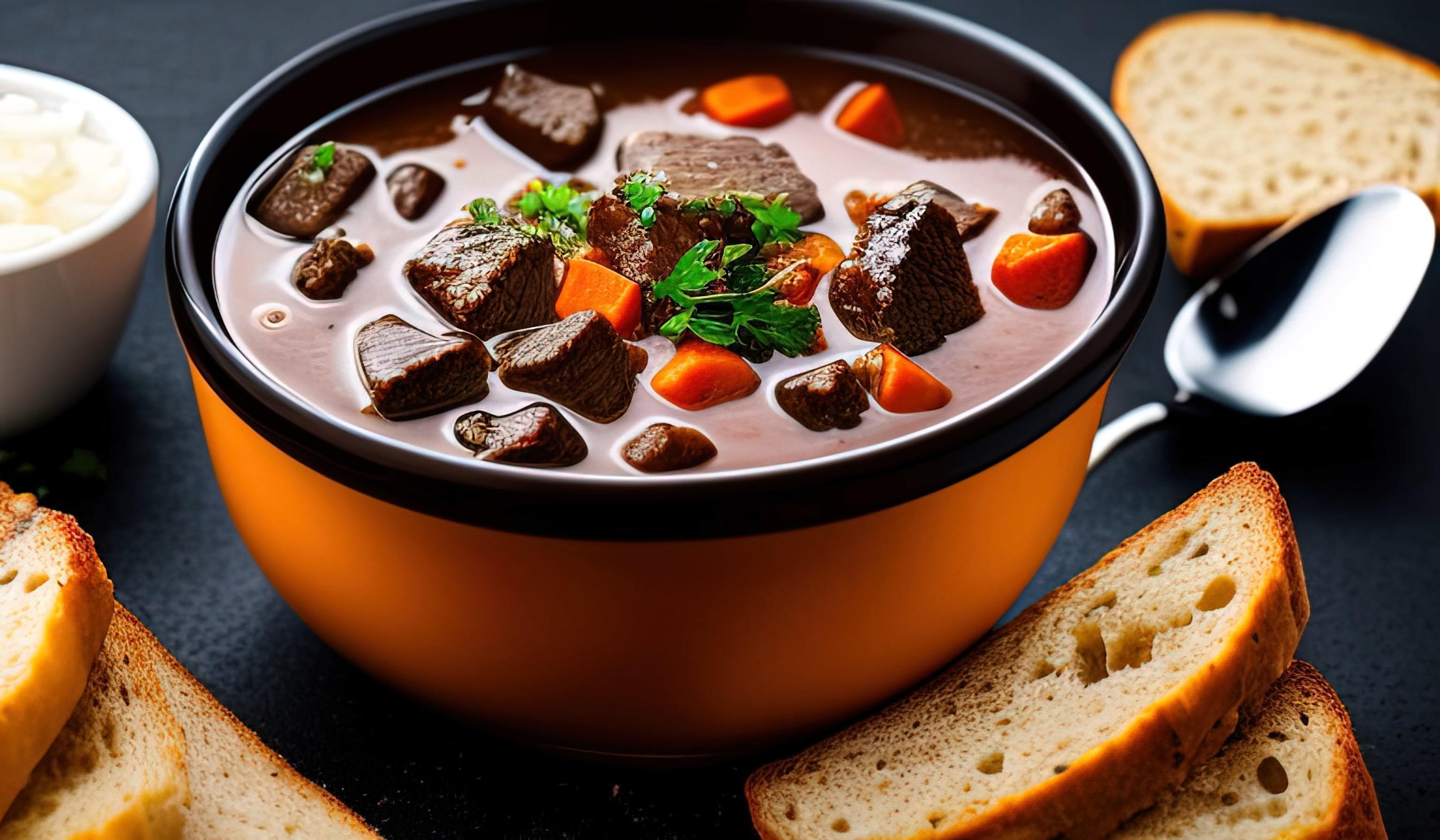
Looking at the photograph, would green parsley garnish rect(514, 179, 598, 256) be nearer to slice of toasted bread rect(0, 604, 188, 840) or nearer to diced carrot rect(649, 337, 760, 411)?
diced carrot rect(649, 337, 760, 411)

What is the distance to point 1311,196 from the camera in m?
3.91

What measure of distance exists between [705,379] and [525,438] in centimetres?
34

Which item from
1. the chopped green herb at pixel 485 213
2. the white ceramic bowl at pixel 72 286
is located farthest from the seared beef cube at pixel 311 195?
the white ceramic bowl at pixel 72 286

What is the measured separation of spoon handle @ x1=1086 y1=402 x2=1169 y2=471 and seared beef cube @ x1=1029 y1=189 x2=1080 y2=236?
599 millimetres

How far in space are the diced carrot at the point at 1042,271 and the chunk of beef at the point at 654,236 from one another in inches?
19.4

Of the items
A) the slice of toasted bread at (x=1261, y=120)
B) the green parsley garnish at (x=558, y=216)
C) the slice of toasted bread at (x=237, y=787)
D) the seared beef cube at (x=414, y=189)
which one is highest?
the green parsley garnish at (x=558, y=216)

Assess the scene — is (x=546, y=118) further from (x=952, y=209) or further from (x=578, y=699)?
(x=578, y=699)

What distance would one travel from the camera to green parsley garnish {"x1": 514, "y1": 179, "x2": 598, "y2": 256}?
2590 mm

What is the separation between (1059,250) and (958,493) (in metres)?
→ 0.76

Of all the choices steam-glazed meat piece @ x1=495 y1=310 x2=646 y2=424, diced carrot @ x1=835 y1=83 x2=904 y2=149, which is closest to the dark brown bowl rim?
steam-glazed meat piece @ x1=495 y1=310 x2=646 y2=424

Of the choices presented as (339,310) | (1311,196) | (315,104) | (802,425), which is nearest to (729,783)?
(802,425)

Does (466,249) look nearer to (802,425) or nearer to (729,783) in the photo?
(802,425)

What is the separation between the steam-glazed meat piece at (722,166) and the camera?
9.12 feet

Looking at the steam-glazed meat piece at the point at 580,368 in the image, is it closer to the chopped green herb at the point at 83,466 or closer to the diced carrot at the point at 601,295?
the diced carrot at the point at 601,295
